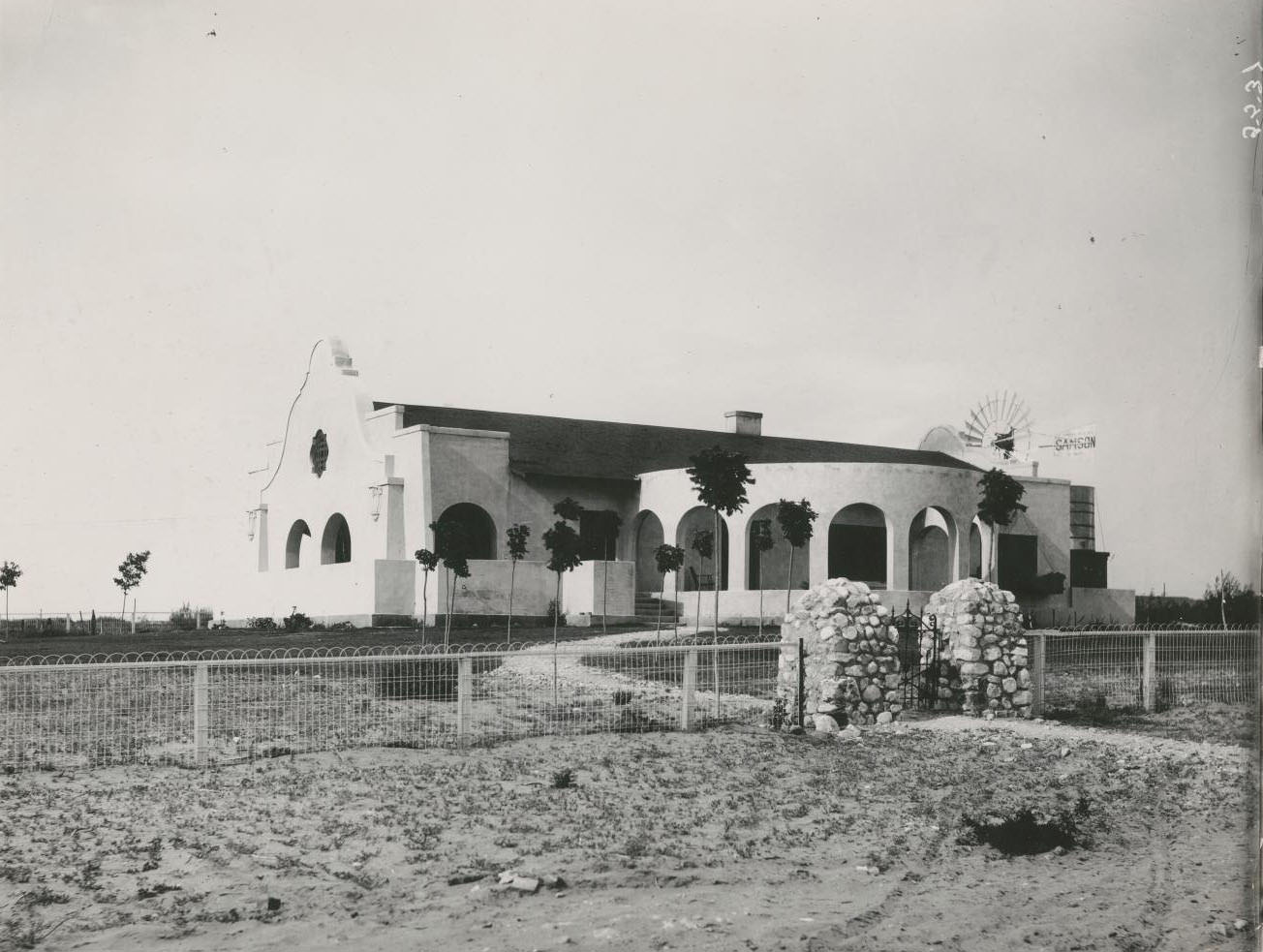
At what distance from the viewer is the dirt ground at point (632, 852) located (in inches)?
305

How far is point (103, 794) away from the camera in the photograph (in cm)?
1077

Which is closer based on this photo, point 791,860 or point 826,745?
point 791,860

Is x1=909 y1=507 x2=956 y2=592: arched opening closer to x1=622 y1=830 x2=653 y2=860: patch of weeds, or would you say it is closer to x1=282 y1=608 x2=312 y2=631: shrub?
x1=282 y1=608 x2=312 y2=631: shrub

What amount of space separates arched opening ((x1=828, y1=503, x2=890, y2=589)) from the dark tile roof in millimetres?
2542

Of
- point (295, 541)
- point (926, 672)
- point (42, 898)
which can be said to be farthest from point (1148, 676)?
point (295, 541)

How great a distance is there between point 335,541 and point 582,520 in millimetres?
7578

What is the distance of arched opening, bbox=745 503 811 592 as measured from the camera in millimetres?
33719

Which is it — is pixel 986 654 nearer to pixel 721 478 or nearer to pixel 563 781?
pixel 563 781

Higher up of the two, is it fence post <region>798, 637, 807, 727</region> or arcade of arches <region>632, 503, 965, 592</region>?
arcade of arches <region>632, 503, 965, 592</region>

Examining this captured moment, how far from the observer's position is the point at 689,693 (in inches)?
577

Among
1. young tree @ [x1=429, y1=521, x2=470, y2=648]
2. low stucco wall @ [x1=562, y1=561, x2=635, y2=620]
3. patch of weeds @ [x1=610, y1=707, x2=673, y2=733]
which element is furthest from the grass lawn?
patch of weeds @ [x1=610, y1=707, x2=673, y2=733]

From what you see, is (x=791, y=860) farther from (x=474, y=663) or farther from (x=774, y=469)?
(x=774, y=469)

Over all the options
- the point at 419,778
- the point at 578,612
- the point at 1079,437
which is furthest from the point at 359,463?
the point at 419,778

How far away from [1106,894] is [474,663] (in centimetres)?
1482
